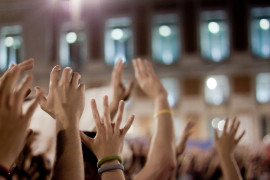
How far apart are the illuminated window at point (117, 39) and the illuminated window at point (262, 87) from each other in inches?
251

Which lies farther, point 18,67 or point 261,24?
point 261,24

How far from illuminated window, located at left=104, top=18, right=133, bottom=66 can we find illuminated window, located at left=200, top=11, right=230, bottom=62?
12.0 ft

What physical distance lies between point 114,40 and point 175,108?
4737 mm

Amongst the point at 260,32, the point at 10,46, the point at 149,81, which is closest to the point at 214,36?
the point at 260,32

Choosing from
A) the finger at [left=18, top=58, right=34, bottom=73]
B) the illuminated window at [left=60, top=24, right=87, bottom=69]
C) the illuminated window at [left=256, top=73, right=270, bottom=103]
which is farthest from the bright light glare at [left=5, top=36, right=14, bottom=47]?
the finger at [left=18, top=58, right=34, bottom=73]

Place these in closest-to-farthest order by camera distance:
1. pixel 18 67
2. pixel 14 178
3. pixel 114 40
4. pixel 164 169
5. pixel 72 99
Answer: pixel 18 67 < pixel 72 99 < pixel 164 169 < pixel 14 178 < pixel 114 40

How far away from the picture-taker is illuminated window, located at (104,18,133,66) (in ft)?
70.6

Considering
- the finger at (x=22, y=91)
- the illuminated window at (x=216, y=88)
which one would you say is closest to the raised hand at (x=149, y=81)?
the finger at (x=22, y=91)

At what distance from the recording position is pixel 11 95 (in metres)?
1.34

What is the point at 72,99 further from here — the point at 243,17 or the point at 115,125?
the point at 243,17

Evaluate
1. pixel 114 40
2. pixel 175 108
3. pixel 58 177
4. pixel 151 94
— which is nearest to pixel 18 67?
pixel 58 177

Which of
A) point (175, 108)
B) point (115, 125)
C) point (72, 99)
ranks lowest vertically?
point (175, 108)

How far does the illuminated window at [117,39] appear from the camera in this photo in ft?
70.6

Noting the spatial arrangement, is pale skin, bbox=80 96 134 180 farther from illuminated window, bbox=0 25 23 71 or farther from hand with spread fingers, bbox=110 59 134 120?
illuminated window, bbox=0 25 23 71
